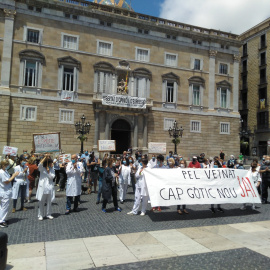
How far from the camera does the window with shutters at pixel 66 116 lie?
982 inches

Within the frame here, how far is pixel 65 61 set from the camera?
25156 millimetres

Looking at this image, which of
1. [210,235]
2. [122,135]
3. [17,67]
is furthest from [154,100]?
[210,235]

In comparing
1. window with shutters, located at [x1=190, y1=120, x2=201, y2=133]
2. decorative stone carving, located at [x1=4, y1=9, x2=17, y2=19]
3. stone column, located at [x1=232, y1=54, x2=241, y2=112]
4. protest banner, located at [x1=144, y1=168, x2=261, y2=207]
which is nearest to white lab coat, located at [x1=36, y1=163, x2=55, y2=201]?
protest banner, located at [x1=144, y1=168, x2=261, y2=207]

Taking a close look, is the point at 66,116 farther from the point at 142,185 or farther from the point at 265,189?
the point at 265,189

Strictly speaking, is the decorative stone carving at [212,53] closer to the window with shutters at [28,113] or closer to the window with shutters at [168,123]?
the window with shutters at [168,123]

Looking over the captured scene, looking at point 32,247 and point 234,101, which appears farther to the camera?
point 234,101

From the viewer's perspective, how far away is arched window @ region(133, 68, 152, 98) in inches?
1090

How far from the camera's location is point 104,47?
26797 millimetres

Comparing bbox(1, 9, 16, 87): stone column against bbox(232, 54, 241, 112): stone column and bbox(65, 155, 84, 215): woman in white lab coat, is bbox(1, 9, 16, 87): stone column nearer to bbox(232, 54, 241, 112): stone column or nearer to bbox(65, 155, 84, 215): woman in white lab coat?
bbox(65, 155, 84, 215): woman in white lab coat

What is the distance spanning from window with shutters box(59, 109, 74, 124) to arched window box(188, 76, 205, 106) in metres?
13.9

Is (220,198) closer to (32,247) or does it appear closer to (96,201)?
(96,201)

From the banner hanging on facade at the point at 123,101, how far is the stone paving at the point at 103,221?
17.1m

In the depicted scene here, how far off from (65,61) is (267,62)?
107 feet

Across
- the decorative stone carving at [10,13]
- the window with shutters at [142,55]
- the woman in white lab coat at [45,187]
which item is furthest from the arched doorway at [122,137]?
the woman in white lab coat at [45,187]
